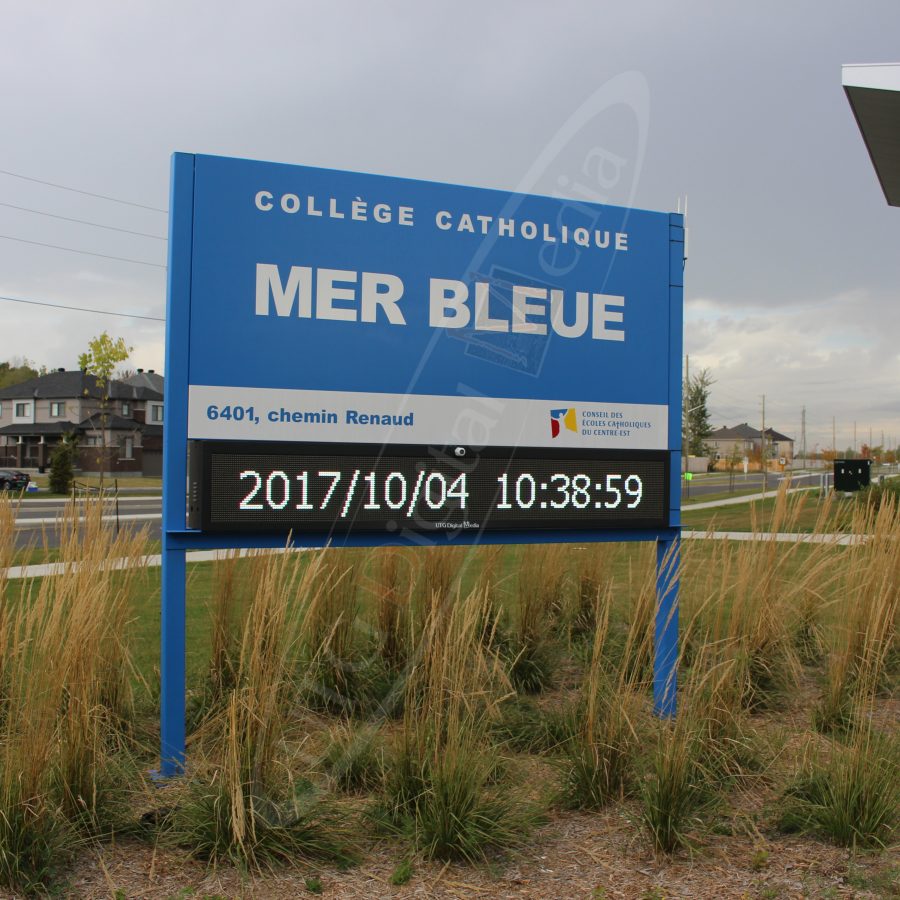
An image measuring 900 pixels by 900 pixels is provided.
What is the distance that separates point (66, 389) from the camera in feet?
211

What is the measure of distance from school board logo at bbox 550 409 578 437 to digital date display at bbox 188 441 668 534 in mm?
136

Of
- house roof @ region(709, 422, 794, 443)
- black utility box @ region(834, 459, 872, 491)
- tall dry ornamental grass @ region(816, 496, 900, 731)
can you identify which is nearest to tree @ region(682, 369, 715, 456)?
black utility box @ region(834, 459, 872, 491)

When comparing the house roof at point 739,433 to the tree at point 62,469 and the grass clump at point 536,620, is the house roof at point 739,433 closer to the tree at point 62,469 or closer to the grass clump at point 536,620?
the tree at point 62,469

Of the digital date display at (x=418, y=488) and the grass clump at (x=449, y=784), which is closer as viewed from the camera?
the grass clump at (x=449, y=784)

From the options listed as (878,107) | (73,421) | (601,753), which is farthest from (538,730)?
(73,421)

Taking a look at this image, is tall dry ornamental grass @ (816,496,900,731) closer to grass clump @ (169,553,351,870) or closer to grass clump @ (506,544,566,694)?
grass clump @ (506,544,566,694)

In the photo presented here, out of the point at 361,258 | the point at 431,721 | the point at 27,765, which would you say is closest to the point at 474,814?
the point at 431,721

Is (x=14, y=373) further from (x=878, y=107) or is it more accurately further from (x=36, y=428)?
(x=878, y=107)

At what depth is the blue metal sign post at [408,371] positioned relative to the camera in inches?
176

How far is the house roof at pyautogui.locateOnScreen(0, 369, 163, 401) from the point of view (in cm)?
6391

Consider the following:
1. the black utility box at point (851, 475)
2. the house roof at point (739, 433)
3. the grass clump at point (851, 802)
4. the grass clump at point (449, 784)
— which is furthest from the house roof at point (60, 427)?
the house roof at point (739, 433)

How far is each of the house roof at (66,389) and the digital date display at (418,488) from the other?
63152 millimetres

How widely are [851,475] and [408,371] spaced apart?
22289 millimetres

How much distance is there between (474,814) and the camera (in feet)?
11.0
